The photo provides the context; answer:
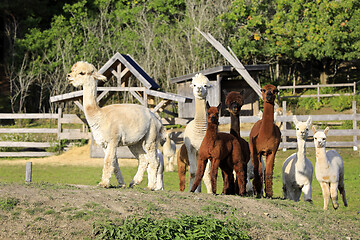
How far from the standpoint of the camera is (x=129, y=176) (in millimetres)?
17312

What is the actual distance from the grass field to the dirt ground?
4.01 metres

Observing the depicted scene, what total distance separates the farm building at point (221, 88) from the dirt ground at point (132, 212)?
1769 cm

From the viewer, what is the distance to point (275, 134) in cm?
931

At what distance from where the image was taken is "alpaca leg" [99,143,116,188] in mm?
9000

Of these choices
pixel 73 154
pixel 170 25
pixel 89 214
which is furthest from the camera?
pixel 170 25

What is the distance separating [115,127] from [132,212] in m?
2.41

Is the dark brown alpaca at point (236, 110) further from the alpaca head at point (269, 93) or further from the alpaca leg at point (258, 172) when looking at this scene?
the alpaca head at point (269, 93)

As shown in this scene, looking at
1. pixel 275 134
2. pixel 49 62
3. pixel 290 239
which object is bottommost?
pixel 290 239

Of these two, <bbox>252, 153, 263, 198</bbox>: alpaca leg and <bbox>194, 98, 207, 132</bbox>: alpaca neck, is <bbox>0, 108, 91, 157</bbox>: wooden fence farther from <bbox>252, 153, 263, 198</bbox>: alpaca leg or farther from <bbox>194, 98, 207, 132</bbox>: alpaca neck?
<bbox>252, 153, 263, 198</bbox>: alpaca leg

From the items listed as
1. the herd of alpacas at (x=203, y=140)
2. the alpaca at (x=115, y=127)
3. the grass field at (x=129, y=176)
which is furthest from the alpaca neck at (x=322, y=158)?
the alpaca at (x=115, y=127)

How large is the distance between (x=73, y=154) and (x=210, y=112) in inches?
631

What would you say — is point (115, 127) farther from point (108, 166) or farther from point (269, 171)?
point (269, 171)

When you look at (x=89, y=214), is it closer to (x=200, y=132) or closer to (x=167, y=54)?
(x=200, y=132)

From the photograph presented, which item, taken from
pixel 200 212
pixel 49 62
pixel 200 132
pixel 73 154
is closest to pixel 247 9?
pixel 49 62
